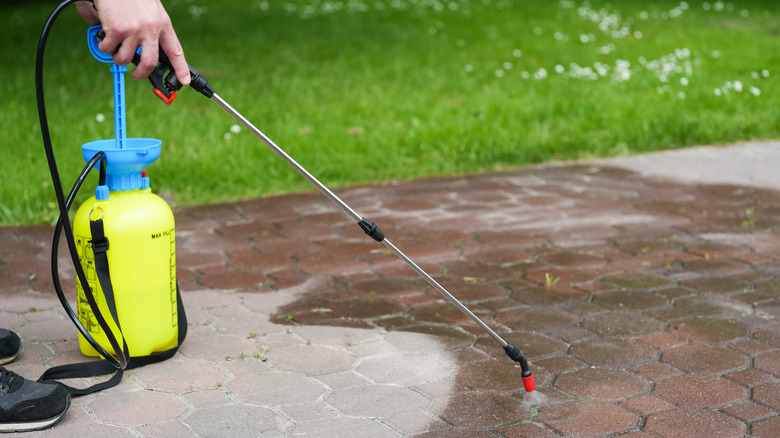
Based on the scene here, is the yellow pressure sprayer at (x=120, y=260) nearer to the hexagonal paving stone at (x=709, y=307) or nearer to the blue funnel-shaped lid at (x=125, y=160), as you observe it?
the blue funnel-shaped lid at (x=125, y=160)

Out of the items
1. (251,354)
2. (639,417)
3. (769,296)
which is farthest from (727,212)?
(251,354)

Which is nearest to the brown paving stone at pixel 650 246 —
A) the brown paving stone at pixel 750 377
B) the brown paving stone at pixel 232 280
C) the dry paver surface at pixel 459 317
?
the dry paver surface at pixel 459 317

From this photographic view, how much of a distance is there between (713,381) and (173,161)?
4130 mm

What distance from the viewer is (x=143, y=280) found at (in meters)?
3.31

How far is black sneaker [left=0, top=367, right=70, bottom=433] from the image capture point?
2.88 metres

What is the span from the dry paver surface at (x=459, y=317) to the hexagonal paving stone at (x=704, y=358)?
0.4 inches

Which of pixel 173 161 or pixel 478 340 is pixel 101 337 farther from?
pixel 173 161

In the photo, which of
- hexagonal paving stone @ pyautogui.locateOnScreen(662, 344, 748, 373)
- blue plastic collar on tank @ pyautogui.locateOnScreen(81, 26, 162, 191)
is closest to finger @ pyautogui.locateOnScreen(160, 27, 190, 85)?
blue plastic collar on tank @ pyautogui.locateOnScreen(81, 26, 162, 191)

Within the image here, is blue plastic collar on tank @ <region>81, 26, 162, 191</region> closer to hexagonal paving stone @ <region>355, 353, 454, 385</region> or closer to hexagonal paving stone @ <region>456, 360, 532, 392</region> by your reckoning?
hexagonal paving stone @ <region>355, 353, 454, 385</region>

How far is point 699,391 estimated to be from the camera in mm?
3242

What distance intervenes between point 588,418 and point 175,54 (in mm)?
1823

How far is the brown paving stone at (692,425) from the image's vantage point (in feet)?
9.64

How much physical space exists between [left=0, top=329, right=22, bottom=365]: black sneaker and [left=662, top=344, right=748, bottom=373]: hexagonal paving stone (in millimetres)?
2465

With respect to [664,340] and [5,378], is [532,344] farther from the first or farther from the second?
[5,378]
